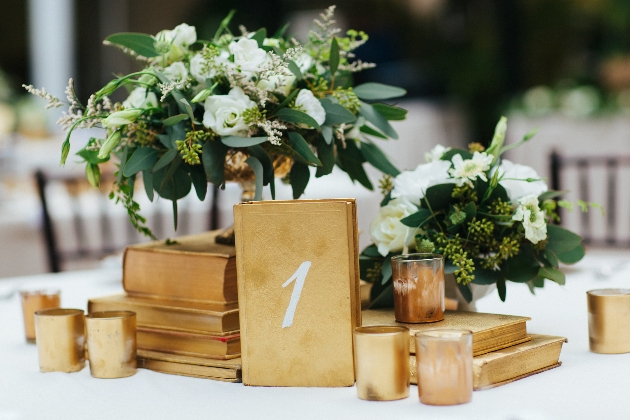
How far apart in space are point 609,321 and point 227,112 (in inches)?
20.4

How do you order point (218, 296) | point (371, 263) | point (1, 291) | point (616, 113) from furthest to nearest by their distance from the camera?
point (616, 113) → point (1, 291) → point (371, 263) → point (218, 296)

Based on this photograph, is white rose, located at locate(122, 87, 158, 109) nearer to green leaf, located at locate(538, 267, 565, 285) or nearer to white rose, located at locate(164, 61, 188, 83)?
white rose, located at locate(164, 61, 188, 83)

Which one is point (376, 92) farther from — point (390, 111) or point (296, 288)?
point (296, 288)

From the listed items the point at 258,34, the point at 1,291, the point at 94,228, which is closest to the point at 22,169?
the point at 94,228

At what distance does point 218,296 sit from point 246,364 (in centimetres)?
11

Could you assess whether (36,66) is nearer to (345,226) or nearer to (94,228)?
(94,228)

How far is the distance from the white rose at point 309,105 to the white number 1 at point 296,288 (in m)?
0.22

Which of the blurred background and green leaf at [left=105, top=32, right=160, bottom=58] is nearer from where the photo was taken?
green leaf at [left=105, top=32, right=160, bottom=58]

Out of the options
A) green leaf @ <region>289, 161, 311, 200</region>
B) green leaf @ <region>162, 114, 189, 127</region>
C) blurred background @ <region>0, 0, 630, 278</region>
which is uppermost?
blurred background @ <region>0, 0, 630, 278</region>

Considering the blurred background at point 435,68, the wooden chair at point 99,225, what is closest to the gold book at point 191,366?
the wooden chair at point 99,225

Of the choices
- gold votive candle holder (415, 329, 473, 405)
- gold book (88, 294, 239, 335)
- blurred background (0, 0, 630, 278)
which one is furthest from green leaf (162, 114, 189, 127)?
blurred background (0, 0, 630, 278)

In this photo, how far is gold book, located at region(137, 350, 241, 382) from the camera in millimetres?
891

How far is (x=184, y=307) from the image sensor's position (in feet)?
3.09

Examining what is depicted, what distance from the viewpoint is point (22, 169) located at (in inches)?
153
